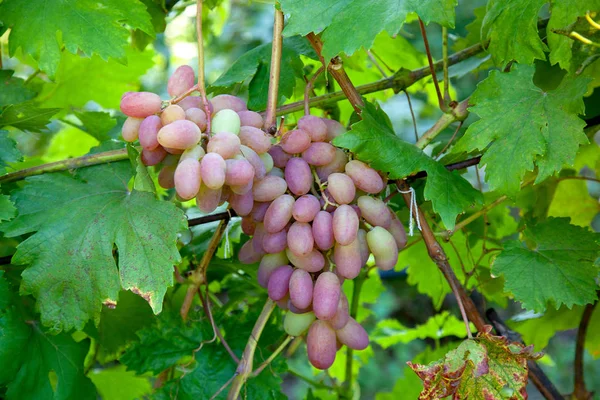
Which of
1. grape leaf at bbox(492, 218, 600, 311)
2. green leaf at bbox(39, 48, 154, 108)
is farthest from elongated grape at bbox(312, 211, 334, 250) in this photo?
green leaf at bbox(39, 48, 154, 108)

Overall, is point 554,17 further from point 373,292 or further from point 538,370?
point 373,292

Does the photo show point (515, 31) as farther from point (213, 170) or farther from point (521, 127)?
point (213, 170)

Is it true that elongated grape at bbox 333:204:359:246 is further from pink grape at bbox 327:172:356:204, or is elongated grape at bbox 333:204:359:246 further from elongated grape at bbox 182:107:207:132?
elongated grape at bbox 182:107:207:132

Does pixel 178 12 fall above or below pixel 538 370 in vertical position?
above

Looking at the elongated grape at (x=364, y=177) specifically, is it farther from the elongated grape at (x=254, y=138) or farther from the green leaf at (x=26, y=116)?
the green leaf at (x=26, y=116)

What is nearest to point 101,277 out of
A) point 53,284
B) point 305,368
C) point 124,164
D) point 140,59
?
point 53,284

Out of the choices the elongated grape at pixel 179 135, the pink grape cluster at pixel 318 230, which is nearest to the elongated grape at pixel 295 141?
the pink grape cluster at pixel 318 230

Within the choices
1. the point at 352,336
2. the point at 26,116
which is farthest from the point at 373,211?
the point at 26,116
